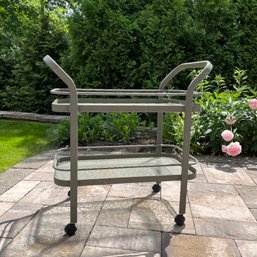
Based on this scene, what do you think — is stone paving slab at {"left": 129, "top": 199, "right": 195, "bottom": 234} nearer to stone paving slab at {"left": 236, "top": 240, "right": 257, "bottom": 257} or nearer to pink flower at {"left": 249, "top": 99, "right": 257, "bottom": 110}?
stone paving slab at {"left": 236, "top": 240, "right": 257, "bottom": 257}

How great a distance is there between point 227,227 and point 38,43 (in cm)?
547

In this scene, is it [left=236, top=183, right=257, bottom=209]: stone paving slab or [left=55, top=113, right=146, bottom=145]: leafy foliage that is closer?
[left=236, top=183, right=257, bottom=209]: stone paving slab

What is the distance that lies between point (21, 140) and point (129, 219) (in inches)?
109

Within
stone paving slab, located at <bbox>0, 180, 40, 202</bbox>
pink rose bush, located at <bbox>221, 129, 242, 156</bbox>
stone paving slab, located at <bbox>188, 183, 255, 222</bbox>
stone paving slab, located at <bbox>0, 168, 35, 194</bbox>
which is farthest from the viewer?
pink rose bush, located at <bbox>221, 129, 242, 156</bbox>

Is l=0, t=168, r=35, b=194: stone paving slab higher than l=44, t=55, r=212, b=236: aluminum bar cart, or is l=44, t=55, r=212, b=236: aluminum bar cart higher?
l=44, t=55, r=212, b=236: aluminum bar cart

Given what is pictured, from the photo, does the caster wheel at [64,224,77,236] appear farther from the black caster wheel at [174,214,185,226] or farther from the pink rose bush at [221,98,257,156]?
the pink rose bush at [221,98,257,156]

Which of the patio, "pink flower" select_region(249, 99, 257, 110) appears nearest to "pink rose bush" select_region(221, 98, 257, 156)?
"pink flower" select_region(249, 99, 257, 110)

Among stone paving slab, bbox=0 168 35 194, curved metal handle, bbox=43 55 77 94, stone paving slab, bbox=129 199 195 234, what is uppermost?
curved metal handle, bbox=43 55 77 94

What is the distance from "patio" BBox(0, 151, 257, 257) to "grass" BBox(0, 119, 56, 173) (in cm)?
52

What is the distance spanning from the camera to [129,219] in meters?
2.02

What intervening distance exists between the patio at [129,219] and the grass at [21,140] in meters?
0.52

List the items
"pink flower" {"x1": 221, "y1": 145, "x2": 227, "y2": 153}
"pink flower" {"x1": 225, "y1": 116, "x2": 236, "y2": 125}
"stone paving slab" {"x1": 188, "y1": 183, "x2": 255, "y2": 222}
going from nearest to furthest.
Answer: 1. "stone paving slab" {"x1": 188, "y1": 183, "x2": 255, "y2": 222}
2. "pink flower" {"x1": 221, "y1": 145, "x2": 227, "y2": 153}
3. "pink flower" {"x1": 225, "y1": 116, "x2": 236, "y2": 125}

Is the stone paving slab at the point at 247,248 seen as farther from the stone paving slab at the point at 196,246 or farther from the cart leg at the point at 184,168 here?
the cart leg at the point at 184,168

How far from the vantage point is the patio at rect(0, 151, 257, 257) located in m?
1.68
